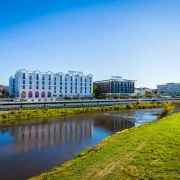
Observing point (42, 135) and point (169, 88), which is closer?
point (42, 135)

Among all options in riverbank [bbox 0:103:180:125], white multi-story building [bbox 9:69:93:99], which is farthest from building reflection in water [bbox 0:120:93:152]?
white multi-story building [bbox 9:69:93:99]

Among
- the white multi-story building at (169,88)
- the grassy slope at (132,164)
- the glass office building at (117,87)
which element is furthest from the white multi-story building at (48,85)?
the white multi-story building at (169,88)

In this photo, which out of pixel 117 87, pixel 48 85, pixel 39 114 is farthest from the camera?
pixel 117 87

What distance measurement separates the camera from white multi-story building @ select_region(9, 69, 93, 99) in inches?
1907

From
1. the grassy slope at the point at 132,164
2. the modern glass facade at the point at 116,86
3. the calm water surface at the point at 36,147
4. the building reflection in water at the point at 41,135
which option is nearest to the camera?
the grassy slope at the point at 132,164

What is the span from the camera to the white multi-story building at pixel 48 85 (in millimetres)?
48438

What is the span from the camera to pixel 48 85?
170ft

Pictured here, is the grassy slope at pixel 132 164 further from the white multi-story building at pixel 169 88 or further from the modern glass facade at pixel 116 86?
the white multi-story building at pixel 169 88

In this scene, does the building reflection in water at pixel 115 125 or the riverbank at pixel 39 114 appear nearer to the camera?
the building reflection in water at pixel 115 125

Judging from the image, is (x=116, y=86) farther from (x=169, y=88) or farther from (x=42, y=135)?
(x=42, y=135)

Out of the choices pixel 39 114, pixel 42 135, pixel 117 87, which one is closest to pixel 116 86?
pixel 117 87

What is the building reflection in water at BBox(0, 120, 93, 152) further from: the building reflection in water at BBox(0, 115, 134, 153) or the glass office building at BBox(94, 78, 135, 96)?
the glass office building at BBox(94, 78, 135, 96)

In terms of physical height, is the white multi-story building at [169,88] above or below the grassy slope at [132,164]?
above

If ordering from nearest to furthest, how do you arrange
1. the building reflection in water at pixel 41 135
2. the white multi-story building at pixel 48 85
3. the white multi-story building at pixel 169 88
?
the building reflection in water at pixel 41 135 < the white multi-story building at pixel 48 85 < the white multi-story building at pixel 169 88
